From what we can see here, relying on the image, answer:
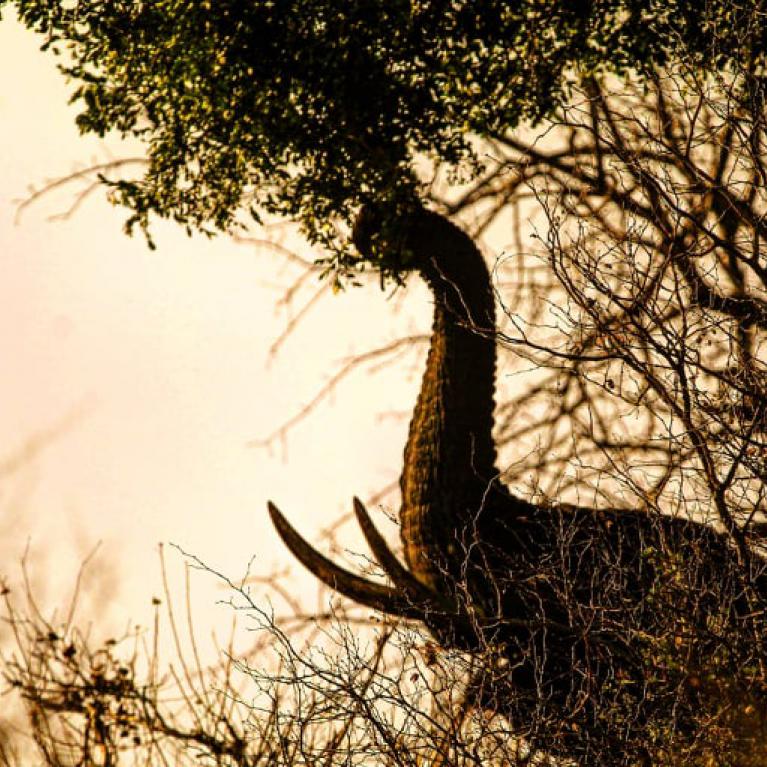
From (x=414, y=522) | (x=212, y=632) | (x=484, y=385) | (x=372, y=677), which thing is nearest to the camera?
(x=372, y=677)

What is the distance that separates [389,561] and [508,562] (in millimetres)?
802

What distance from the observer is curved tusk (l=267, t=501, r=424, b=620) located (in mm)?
7688

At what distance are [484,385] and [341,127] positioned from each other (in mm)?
2260

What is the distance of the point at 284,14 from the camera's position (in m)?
8.46

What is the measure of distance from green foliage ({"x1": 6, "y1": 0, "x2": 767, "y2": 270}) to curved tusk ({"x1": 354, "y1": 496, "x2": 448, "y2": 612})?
8.31 ft

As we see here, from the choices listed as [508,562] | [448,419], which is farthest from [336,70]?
[508,562]

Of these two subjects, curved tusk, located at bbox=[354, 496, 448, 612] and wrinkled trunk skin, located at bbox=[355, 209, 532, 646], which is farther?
wrinkled trunk skin, located at bbox=[355, 209, 532, 646]

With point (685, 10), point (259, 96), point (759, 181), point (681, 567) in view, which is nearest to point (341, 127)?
point (259, 96)

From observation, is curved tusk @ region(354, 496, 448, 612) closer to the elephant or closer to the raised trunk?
the elephant

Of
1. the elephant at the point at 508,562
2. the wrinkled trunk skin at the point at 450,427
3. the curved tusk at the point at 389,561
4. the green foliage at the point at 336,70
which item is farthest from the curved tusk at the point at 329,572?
the green foliage at the point at 336,70

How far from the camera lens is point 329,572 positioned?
8.04 m

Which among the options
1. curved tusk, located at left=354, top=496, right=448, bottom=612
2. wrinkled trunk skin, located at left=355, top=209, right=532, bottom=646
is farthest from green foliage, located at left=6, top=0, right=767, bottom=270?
curved tusk, located at left=354, top=496, right=448, bottom=612

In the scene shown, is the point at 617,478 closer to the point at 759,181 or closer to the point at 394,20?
the point at 759,181

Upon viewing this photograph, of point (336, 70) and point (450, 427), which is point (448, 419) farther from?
point (336, 70)
